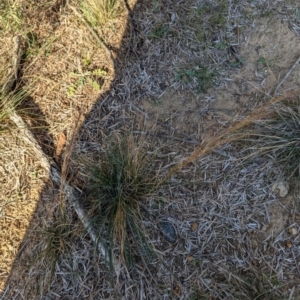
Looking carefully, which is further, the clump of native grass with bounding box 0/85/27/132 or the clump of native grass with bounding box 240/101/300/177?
the clump of native grass with bounding box 0/85/27/132

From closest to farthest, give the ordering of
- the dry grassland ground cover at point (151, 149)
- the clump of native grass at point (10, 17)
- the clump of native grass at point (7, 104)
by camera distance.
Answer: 1. the dry grassland ground cover at point (151, 149)
2. the clump of native grass at point (7, 104)
3. the clump of native grass at point (10, 17)

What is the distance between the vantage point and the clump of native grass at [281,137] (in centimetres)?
232

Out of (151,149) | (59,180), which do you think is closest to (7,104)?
(59,180)

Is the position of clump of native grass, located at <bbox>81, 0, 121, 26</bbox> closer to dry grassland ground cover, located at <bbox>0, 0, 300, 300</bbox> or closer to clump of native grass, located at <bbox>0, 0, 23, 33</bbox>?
dry grassland ground cover, located at <bbox>0, 0, 300, 300</bbox>

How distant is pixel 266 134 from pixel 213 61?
638 millimetres

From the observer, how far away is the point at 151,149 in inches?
99.3

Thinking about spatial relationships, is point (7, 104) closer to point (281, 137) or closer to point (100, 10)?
point (100, 10)

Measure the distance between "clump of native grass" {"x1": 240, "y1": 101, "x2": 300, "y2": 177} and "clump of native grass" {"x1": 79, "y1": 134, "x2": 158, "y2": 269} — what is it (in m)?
0.66

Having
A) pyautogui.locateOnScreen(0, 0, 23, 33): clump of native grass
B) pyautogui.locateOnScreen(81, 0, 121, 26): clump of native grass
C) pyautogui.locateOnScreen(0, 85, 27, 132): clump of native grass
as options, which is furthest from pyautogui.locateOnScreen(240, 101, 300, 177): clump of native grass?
pyautogui.locateOnScreen(0, 0, 23, 33): clump of native grass

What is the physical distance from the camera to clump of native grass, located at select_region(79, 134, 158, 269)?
231 cm

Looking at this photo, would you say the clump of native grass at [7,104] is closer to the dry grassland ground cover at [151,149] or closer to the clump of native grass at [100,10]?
the dry grassland ground cover at [151,149]

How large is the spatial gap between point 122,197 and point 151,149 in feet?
1.23

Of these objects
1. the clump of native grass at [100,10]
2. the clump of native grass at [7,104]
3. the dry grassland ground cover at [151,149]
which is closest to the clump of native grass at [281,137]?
the dry grassland ground cover at [151,149]

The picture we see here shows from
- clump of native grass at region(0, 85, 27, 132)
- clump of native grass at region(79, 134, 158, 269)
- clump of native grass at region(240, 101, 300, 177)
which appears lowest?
clump of native grass at region(240, 101, 300, 177)
